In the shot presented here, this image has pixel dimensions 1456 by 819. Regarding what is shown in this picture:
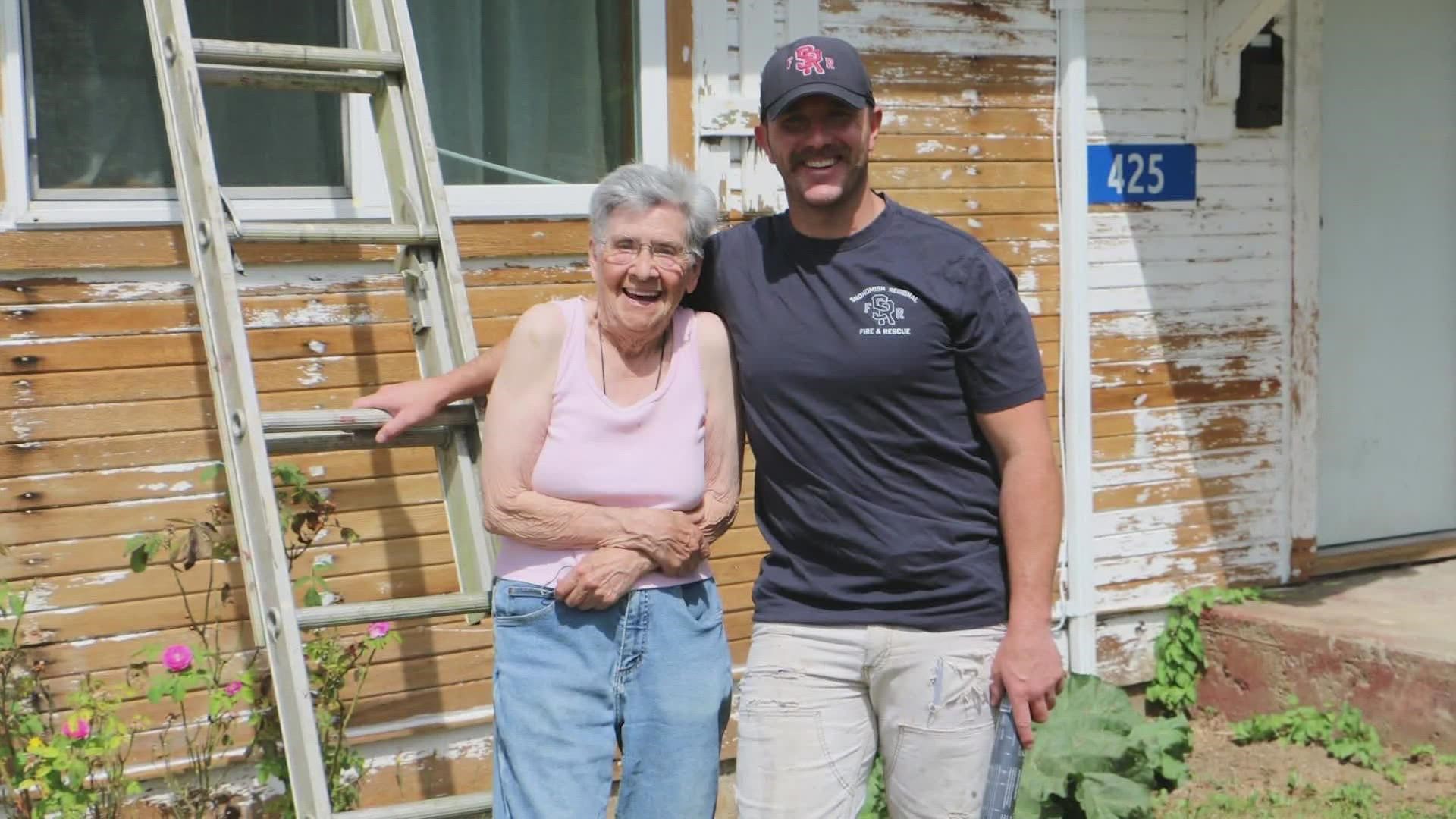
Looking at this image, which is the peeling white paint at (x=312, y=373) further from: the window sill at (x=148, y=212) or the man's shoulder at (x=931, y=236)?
the man's shoulder at (x=931, y=236)

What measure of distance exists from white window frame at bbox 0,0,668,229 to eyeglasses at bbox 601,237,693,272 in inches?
52.0

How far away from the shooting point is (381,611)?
2.88 metres

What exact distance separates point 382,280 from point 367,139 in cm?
38

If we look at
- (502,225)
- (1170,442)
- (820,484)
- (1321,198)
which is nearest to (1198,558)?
(1170,442)

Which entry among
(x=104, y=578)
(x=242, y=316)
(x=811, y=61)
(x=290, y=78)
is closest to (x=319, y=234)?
(x=242, y=316)

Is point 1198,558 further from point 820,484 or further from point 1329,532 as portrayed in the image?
point 820,484

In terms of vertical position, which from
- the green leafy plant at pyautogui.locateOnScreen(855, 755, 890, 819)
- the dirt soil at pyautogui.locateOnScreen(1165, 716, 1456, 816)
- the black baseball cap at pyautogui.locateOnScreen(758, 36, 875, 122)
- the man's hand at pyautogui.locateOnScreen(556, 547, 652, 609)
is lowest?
the dirt soil at pyautogui.locateOnScreen(1165, 716, 1456, 816)

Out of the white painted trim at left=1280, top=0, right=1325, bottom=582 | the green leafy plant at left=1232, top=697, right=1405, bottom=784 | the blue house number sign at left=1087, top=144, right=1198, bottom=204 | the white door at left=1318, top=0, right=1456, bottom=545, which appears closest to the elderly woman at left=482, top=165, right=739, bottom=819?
the blue house number sign at left=1087, top=144, right=1198, bottom=204

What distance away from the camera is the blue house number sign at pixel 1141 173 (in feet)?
17.6

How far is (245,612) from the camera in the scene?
4094mm

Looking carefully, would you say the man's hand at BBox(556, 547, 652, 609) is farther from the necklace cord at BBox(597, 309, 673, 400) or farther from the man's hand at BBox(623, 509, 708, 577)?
the necklace cord at BBox(597, 309, 673, 400)

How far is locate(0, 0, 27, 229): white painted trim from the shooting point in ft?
12.3

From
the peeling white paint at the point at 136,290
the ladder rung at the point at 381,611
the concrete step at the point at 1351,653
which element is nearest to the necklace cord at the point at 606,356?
the ladder rung at the point at 381,611

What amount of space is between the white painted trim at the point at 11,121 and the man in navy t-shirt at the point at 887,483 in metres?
2.04
